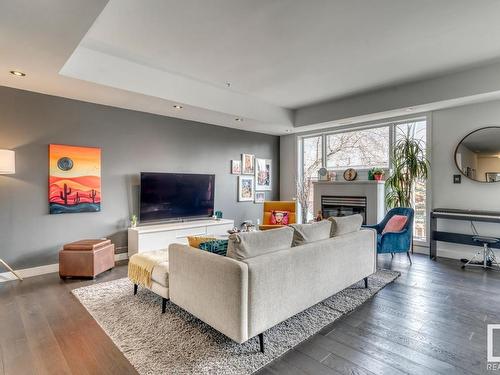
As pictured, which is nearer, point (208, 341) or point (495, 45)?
point (208, 341)

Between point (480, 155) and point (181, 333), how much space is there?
5.17 m

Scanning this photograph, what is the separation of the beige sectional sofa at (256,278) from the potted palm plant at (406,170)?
293cm

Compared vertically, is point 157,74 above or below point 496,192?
above

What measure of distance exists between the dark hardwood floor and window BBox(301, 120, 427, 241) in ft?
6.85

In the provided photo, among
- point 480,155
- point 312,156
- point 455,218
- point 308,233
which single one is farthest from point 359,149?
point 308,233

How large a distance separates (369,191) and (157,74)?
445 cm

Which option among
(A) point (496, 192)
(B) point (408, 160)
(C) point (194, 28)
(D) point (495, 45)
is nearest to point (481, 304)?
(A) point (496, 192)

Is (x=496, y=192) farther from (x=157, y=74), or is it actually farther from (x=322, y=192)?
(x=157, y=74)

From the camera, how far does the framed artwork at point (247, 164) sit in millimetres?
6559

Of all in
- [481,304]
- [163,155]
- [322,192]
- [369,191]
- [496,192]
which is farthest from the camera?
[322,192]

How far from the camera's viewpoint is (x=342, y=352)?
2115 mm

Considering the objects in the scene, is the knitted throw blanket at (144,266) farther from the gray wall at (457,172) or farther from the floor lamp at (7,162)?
the gray wall at (457,172)

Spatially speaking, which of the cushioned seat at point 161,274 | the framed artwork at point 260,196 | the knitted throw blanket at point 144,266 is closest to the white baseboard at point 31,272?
the knitted throw blanket at point 144,266

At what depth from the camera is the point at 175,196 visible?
519 cm
